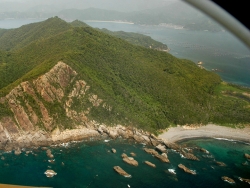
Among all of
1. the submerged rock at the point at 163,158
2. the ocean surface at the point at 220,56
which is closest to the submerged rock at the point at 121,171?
the submerged rock at the point at 163,158

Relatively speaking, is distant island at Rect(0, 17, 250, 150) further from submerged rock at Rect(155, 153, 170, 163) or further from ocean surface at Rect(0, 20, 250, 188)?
submerged rock at Rect(155, 153, 170, 163)

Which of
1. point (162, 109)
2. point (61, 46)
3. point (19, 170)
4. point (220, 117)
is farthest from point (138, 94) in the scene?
point (19, 170)

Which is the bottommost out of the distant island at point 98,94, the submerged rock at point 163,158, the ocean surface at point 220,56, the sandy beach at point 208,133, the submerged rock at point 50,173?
the submerged rock at point 50,173

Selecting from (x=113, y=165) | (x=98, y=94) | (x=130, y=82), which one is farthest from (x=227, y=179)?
(x=130, y=82)

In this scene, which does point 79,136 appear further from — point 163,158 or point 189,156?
point 189,156

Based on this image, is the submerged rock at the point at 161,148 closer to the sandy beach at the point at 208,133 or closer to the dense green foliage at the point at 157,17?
the sandy beach at the point at 208,133

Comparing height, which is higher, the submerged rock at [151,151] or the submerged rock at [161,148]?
the submerged rock at [161,148]

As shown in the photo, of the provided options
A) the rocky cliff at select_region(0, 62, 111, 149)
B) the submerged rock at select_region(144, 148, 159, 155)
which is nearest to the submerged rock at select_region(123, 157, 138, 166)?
the submerged rock at select_region(144, 148, 159, 155)
